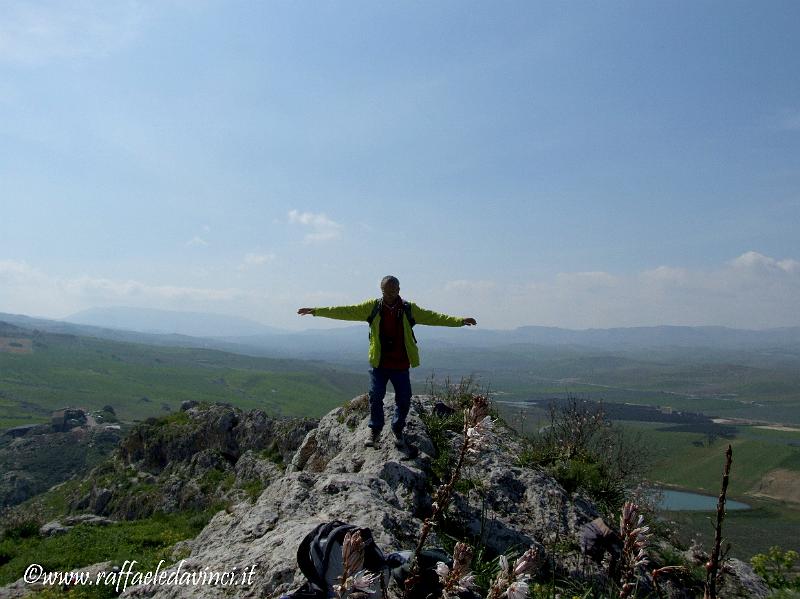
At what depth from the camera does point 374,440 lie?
357 inches

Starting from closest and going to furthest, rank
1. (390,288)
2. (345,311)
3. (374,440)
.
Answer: (390,288) → (345,311) → (374,440)

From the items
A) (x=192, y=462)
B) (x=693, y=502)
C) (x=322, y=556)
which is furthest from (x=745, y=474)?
(x=322, y=556)

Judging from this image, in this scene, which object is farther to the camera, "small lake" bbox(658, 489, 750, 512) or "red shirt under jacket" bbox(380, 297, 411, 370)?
"small lake" bbox(658, 489, 750, 512)

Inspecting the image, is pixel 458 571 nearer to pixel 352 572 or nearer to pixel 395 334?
pixel 352 572

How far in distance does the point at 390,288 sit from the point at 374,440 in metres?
2.86

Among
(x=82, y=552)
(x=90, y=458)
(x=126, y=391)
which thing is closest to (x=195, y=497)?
(x=82, y=552)

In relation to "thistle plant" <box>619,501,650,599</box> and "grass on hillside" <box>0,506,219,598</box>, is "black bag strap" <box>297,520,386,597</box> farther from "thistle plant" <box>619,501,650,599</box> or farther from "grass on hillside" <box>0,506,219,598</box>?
"grass on hillside" <box>0,506,219,598</box>

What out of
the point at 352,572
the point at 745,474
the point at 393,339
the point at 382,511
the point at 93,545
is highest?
the point at 393,339

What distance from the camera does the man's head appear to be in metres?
8.34

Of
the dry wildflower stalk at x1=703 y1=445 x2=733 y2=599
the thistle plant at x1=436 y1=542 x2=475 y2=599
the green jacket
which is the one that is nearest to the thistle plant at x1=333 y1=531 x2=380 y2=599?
the thistle plant at x1=436 y1=542 x2=475 y2=599

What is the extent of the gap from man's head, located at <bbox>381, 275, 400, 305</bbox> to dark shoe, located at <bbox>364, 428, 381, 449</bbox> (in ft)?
8.21

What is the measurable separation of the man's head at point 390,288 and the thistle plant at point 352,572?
21.6ft

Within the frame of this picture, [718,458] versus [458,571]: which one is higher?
[458,571]

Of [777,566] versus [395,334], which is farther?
[395,334]
